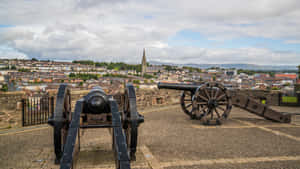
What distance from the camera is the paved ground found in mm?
4250

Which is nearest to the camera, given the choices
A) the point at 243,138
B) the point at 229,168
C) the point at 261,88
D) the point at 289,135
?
the point at 229,168

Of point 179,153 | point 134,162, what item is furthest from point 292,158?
point 134,162

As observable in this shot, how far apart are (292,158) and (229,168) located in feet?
4.94

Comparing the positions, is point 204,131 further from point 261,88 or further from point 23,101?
point 261,88

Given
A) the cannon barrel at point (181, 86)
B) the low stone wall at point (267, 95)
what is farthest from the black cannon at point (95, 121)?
the low stone wall at point (267, 95)

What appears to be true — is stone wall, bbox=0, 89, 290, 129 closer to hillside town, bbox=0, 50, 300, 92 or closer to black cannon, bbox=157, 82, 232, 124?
black cannon, bbox=157, 82, 232, 124

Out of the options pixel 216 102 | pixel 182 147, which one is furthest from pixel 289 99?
pixel 182 147

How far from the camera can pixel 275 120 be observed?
8297 millimetres

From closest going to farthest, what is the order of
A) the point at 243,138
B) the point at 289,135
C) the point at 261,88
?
the point at 243,138 → the point at 289,135 → the point at 261,88

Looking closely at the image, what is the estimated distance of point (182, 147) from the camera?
17.0 feet

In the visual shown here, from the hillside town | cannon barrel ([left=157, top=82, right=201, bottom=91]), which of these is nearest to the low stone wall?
Result: the hillside town

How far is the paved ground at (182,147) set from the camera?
167 inches

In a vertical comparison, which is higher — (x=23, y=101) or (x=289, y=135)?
(x=23, y=101)

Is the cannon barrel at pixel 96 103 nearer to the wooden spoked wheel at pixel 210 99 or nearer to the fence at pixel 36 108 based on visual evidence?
the fence at pixel 36 108
